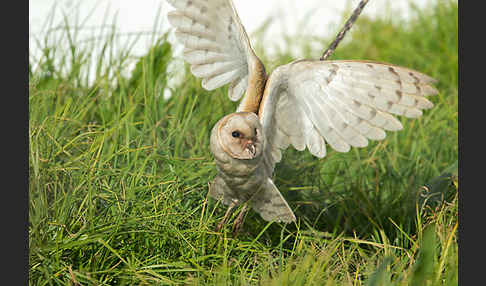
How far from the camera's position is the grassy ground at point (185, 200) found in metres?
1.92

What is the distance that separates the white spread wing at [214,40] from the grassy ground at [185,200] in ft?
1.27

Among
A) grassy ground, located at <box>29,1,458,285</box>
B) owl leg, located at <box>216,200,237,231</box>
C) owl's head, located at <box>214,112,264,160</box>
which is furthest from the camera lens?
owl leg, located at <box>216,200,237,231</box>

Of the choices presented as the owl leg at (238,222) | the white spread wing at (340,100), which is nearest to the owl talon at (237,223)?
the owl leg at (238,222)

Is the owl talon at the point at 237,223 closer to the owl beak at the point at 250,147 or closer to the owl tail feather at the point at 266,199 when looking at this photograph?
the owl tail feather at the point at 266,199

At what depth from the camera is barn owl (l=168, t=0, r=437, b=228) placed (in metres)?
1.81

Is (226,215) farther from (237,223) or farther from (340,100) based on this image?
(340,100)

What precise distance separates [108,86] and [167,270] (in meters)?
1.33

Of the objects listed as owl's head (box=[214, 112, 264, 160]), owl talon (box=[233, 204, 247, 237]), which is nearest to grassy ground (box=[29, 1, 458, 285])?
owl talon (box=[233, 204, 247, 237])

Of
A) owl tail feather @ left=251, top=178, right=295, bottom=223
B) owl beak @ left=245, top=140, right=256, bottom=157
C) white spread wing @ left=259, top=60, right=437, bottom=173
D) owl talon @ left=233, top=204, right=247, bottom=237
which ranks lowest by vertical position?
owl talon @ left=233, top=204, right=247, bottom=237

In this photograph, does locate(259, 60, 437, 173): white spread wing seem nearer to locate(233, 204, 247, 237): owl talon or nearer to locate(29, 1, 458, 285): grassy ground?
locate(233, 204, 247, 237): owl talon

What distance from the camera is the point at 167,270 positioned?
1.93 meters

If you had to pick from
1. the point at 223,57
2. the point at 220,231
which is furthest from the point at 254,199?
the point at 223,57

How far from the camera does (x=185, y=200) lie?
7.43ft

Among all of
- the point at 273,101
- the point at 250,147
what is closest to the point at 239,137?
the point at 250,147
